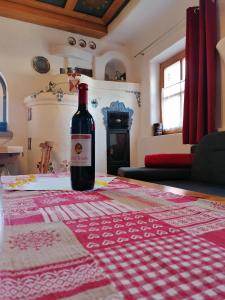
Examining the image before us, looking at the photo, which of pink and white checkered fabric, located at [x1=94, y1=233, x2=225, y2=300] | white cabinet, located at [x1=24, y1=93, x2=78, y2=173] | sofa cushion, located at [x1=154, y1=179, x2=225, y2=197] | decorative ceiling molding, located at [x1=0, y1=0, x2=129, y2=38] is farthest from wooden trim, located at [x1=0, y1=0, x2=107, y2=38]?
pink and white checkered fabric, located at [x1=94, y1=233, x2=225, y2=300]

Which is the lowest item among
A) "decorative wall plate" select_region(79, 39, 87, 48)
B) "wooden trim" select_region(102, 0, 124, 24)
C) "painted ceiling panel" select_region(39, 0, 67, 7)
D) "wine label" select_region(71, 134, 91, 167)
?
"wine label" select_region(71, 134, 91, 167)

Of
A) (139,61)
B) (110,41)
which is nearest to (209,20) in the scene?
(139,61)

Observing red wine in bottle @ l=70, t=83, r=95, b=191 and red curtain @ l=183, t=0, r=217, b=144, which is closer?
red wine in bottle @ l=70, t=83, r=95, b=191

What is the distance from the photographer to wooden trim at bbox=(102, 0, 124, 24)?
335 cm

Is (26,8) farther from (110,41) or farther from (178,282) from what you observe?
(178,282)

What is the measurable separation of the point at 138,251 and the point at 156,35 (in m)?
3.77

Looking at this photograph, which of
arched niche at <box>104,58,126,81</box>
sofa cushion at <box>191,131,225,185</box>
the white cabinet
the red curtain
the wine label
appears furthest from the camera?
arched niche at <box>104,58,126,81</box>

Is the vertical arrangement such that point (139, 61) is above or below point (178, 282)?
above

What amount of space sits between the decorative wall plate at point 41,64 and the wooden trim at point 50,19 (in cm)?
53

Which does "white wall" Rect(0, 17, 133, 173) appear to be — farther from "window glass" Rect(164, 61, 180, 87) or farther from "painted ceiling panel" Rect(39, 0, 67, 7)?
"window glass" Rect(164, 61, 180, 87)

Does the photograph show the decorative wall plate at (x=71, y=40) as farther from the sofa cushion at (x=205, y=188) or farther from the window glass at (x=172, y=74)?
the sofa cushion at (x=205, y=188)

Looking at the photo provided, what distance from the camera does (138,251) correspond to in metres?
0.25

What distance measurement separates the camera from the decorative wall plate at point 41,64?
3.62 m

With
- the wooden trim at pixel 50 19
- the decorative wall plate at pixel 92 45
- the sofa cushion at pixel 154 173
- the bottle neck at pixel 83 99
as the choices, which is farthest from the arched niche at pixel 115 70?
the bottle neck at pixel 83 99
